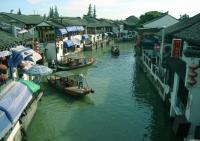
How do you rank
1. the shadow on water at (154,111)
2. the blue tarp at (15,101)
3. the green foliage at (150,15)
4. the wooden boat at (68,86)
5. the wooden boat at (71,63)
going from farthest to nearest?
the green foliage at (150,15) < the wooden boat at (71,63) < the wooden boat at (68,86) < the shadow on water at (154,111) < the blue tarp at (15,101)

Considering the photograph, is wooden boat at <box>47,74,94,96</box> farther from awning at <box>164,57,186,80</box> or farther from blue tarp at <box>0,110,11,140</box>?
blue tarp at <box>0,110,11,140</box>

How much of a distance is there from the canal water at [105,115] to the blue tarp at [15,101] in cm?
350

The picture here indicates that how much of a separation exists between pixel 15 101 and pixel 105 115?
30.8 feet

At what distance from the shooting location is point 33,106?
22.0 m

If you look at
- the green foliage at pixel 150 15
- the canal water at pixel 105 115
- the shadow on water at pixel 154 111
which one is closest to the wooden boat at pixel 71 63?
the canal water at pixel 105 115

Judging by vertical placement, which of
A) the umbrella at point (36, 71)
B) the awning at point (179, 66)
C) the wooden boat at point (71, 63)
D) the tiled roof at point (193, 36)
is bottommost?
the wooden boat at point (71, 63)

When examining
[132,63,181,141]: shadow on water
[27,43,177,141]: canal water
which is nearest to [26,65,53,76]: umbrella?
[27,43,177,141]: canal water

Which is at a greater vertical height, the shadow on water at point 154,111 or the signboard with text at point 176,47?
the signboard with text at point 176,47

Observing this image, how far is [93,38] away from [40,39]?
37.7 m

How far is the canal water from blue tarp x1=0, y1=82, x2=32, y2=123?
3.50 metres

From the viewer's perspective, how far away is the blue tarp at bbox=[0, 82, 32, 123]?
14.5 m

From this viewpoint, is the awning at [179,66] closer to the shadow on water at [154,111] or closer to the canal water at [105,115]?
the shadow on water at [154,111]

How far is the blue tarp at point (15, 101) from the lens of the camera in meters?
14.5

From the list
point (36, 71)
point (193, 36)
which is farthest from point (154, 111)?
point (36, 71)
